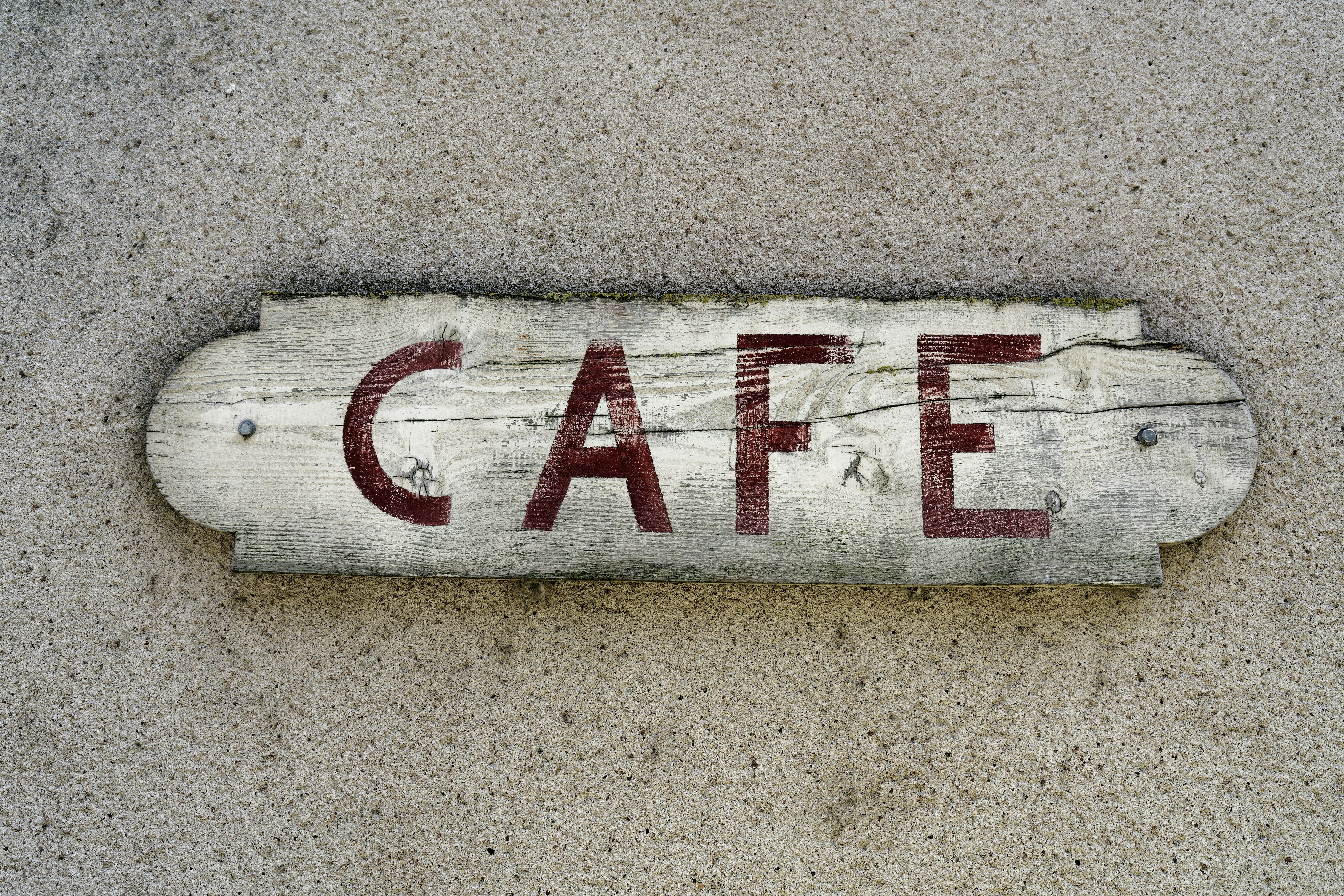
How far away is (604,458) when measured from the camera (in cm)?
140

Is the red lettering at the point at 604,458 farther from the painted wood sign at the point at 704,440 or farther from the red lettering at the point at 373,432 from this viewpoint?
the red lettering at the point at 373,432

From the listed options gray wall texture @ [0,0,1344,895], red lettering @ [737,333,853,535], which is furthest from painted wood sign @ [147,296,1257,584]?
gray wall texture @ [0,0,1344,895]

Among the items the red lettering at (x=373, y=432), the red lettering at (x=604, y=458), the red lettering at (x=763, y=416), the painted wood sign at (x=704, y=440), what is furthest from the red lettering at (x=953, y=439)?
the red lettering at (x=373, y=432)

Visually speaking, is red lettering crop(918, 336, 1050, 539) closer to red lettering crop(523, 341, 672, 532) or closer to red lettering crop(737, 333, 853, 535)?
red lettering crop(737, 333, 853, 535)

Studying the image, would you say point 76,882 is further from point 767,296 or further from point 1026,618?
point 1026,618

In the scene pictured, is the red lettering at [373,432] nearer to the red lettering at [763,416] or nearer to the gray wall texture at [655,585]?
the gray wall texture at [655,585]

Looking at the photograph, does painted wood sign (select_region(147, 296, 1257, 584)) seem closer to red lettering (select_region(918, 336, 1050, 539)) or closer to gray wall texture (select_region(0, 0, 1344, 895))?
red lettering (select_region(918, 336, 1050, 539))

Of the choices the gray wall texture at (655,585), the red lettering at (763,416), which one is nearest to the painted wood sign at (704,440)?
the red lettering at (763,416)

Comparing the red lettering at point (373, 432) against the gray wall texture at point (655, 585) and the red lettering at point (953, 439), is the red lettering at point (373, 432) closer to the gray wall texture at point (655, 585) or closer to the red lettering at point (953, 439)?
the gray wall texture at point (655, 585)

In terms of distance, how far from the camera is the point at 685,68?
1575mm

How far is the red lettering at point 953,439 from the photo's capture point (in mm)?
1377

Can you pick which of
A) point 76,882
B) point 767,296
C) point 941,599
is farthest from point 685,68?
point 76,882

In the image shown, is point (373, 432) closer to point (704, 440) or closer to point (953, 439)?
point (704, 440)

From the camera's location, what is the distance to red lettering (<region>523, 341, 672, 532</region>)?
1.39m
